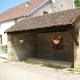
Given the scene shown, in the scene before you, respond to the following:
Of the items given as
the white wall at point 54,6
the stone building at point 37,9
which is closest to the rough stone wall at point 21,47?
the stone building at point 37,9

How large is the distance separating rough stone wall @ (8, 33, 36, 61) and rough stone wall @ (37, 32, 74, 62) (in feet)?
1.98

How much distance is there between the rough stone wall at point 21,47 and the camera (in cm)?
1509

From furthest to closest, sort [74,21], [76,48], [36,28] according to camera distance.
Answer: [36,28] < [76,48] < [74,21]

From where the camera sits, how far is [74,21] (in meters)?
9.88

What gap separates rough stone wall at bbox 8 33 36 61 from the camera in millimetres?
15094

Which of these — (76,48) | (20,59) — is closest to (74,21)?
(76,48)

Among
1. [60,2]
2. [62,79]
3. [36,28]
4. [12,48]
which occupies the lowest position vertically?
[62,79]

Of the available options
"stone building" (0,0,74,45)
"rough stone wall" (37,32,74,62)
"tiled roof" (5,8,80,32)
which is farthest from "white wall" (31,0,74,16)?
"tiled roof" (5,8,80,32)

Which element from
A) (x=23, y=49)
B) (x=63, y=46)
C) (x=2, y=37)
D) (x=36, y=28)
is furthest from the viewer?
(x=2, y=37)

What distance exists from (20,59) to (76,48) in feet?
20.5

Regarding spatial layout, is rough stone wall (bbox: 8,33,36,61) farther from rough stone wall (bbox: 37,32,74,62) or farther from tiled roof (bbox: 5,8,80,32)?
tiled roof (bbox: 5,8,80,32)

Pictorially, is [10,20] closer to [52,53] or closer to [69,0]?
[69,0]

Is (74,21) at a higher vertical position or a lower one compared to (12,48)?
higher

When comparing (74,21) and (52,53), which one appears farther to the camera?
(52,53)
